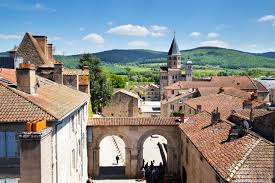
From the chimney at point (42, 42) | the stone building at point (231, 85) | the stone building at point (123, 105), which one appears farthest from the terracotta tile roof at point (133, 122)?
the stone building at point (231, 85)

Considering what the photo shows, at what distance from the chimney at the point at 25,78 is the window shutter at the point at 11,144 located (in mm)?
3575

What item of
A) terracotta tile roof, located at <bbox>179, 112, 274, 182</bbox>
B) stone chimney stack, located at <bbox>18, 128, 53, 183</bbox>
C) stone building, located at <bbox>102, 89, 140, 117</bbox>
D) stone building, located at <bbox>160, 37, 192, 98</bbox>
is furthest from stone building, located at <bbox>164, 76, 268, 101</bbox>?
stone chimney stack, located at <bbox>18, 128, 53, 183</bbox>

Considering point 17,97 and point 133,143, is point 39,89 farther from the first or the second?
point 133,143

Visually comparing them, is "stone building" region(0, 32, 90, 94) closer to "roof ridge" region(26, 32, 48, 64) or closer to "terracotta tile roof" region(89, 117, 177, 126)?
"roof ridge" region(26, 32, 48, 64)

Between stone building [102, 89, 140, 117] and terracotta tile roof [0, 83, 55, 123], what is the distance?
45.5 metres

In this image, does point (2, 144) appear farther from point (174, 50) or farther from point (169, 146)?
point (174, 50)

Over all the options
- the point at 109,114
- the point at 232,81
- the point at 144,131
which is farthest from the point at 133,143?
the point at 232,81

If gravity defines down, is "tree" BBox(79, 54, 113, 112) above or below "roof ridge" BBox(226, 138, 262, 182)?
above

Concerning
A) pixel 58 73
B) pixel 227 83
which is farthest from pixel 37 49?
pixel 227 83

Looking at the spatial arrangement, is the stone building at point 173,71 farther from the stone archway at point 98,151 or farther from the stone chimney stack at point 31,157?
the stone chimney stack at point 31,157

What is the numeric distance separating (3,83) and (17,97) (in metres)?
2.11

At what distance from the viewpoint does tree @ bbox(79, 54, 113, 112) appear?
197 ft

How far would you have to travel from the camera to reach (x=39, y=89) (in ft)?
72.6

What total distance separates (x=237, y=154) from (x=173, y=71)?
114m
